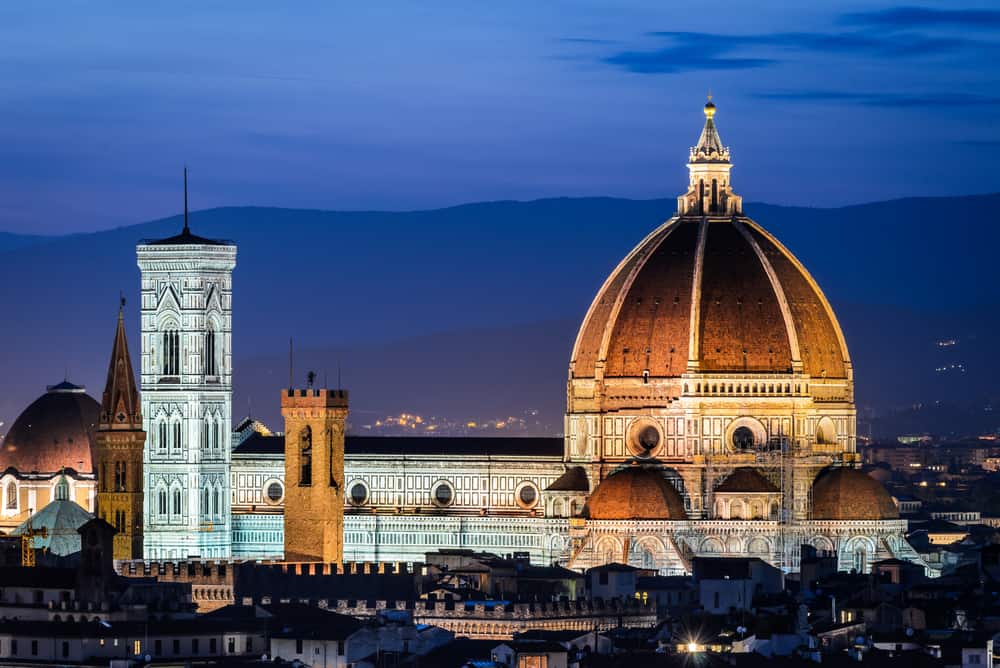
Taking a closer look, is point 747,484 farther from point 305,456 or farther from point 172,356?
point 172,356

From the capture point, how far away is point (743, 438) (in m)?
166

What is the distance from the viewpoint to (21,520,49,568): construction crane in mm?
151875

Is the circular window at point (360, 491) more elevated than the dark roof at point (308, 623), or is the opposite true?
Result: the circular window at point (360, 491)

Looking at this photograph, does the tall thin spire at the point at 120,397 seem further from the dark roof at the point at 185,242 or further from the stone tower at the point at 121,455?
the dark roof at the point at 185,242

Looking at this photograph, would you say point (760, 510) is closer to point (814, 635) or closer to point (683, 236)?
point (683, 236)

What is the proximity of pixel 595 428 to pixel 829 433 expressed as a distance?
9128mm

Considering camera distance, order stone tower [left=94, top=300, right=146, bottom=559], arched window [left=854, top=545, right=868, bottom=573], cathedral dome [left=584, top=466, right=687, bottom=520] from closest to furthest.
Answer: cathedral dome [left=584, top=466, right=687, bottom=520] < arched window [left=854, top=545, right=868, bottom=573] < stone tower [left=94, top=300, right=146, bottom=559]

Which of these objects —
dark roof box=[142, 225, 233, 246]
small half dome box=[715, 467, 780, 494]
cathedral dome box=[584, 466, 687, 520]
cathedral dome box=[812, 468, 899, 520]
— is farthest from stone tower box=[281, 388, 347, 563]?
cathedral dome box=[812, 468, 899, 520]

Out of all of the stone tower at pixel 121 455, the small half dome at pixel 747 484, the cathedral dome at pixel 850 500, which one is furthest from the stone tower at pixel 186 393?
the cathedral dome at pixel 850 500

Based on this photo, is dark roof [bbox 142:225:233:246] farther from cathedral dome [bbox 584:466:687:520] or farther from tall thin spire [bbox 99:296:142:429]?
cathedral dome [bbox 584:466:687:520]

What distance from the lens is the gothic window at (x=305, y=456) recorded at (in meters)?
165

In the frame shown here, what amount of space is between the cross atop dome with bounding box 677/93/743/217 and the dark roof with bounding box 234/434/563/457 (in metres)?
11.1

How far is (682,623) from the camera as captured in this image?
12369cm

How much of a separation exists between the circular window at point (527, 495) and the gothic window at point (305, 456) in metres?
9.30
